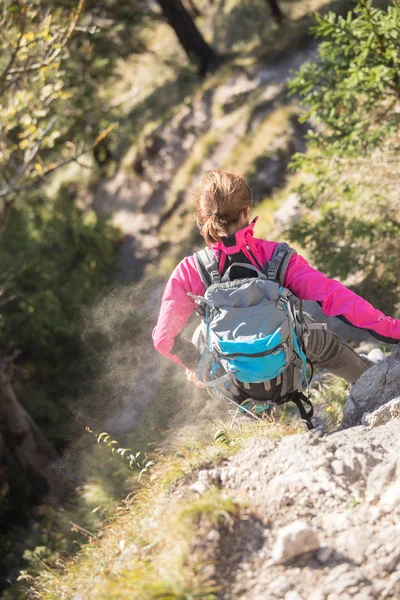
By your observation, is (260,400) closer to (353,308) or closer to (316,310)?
(353,308)

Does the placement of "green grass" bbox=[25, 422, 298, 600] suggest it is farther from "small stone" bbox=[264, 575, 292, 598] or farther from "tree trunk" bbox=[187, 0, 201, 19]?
"tree trunk" bbox=[187, 0, 201, 19]

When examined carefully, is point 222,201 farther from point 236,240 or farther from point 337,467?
point 337,467

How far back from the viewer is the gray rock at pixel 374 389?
15.2 feet

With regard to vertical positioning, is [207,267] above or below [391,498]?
above

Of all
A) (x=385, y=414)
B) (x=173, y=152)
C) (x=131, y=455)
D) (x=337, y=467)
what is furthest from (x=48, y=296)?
(x=337, y=467)

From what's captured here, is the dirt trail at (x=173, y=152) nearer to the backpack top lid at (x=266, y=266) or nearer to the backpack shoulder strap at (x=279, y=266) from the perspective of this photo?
the backpack top lid at (x=266, y=266)

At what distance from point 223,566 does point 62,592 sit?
166 cm

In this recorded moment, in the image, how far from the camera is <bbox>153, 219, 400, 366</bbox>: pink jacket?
415 cm

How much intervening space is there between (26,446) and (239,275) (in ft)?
21.1

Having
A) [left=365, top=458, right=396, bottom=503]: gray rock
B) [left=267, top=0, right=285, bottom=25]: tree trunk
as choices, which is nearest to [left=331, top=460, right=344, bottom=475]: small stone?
[left=365, top=458, right=396, bottom=503]: gray rock

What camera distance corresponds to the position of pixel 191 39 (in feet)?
59.0

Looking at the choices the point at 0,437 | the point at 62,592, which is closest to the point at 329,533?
the point at 62,592

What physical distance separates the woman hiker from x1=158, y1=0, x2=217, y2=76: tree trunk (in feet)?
47.9

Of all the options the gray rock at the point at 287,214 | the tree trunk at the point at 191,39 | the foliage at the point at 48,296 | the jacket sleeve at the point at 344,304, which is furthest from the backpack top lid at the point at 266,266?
the tree trunk at the point at 191,39
